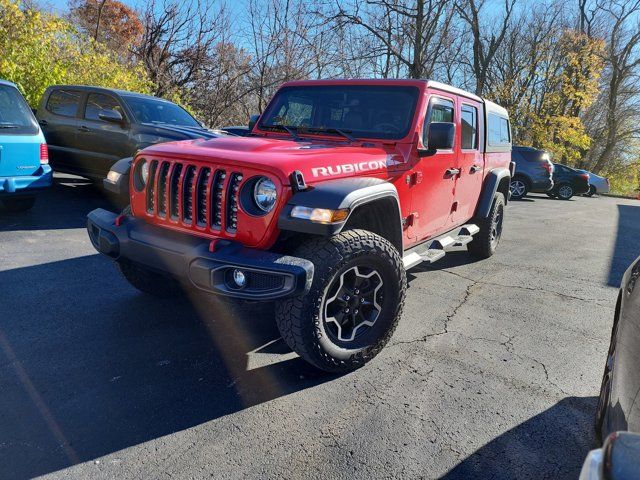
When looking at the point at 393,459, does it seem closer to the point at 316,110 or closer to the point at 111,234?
the point at 111,234

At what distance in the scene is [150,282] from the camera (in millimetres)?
3822

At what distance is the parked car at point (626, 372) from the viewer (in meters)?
1.47

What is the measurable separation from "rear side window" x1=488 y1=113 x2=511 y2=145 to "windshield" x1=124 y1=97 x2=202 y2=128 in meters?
4.56

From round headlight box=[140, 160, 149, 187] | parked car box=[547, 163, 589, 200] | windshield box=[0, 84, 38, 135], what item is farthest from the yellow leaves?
parked car box=[547, 163, 589, 200]

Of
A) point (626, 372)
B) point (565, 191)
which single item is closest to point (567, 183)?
point (565, 191)

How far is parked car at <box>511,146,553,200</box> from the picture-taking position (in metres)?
15.2

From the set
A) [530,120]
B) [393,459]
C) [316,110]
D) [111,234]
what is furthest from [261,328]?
[530,120]

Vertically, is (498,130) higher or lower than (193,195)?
higher

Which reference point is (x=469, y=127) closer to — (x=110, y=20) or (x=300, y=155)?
(x=300, y=155)

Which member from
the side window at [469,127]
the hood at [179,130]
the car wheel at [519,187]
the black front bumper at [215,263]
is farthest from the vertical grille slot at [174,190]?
the car wheel at [519,187]

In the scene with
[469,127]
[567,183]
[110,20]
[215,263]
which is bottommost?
[567,183]

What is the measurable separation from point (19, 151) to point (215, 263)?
4499 mm

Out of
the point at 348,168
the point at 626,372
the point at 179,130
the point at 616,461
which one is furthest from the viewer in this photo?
the point at 179,130

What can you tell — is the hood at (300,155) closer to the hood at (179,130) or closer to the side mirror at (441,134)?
the side mirror at (441,134)
